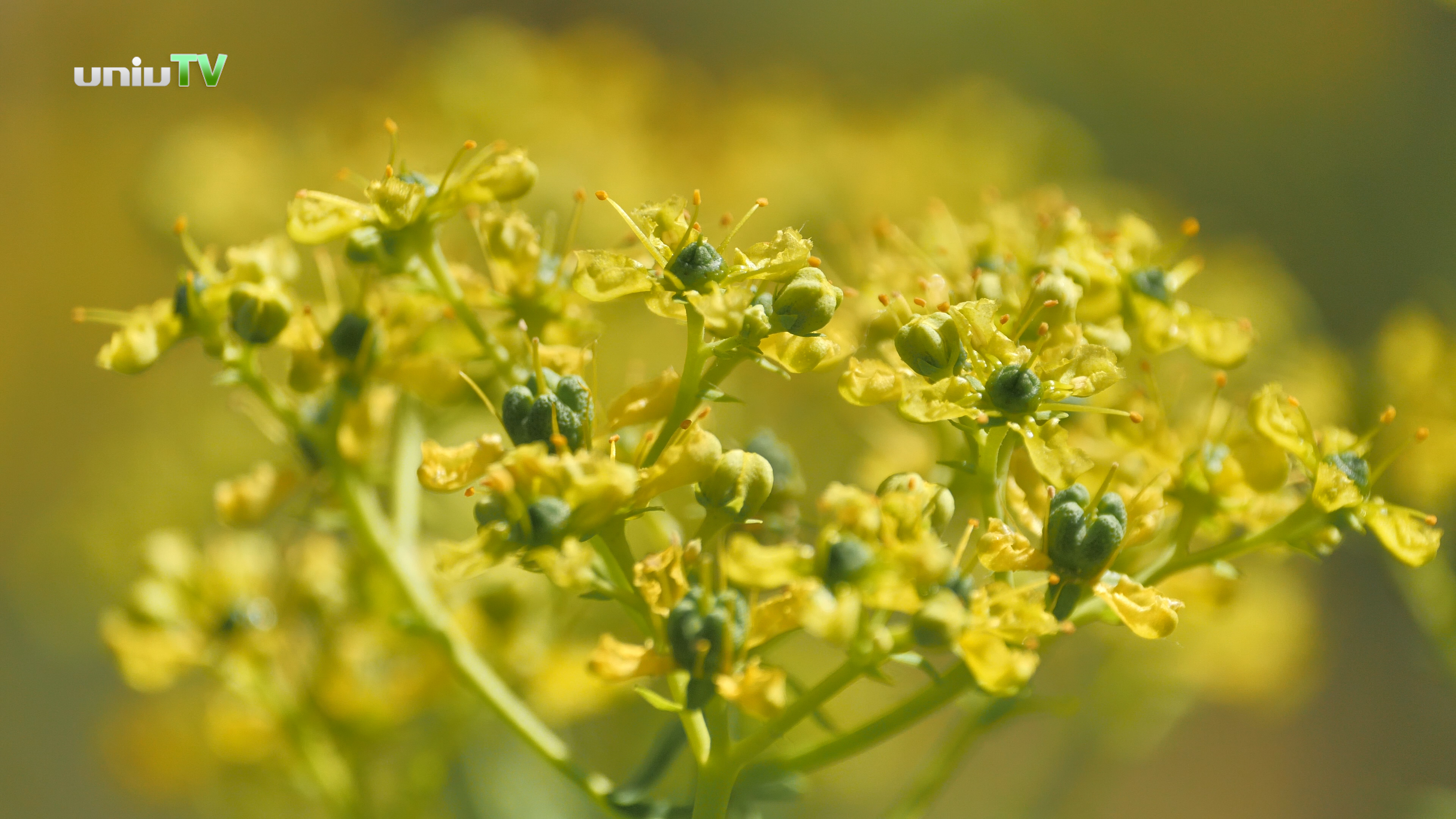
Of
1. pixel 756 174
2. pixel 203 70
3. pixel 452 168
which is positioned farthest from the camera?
pixel 756 174

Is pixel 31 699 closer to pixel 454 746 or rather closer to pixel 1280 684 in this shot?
pixel 454 746

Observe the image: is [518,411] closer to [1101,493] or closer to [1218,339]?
[1101,493]

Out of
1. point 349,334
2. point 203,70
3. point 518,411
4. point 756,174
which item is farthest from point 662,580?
point 756,174

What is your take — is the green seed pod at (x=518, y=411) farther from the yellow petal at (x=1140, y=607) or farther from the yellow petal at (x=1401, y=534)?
the yellow petal at (x=1401, y=534)

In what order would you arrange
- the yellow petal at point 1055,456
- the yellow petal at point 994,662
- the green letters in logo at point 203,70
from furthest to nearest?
the green letters in logo at point 203,70, the yellow petal at point 1055,456, the yellow petal at point 994,662

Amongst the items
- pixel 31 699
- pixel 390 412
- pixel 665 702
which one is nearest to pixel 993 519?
pixel 665 702

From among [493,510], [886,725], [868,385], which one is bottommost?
[886,725]

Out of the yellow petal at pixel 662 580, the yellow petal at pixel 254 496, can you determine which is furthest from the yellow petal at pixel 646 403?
the yellow petal at pixel 254 496
